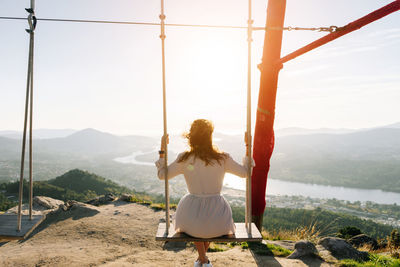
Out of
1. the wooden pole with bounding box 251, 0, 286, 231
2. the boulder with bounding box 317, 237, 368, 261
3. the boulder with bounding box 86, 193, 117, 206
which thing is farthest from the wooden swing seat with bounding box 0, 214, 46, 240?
the boulder with bounding box 86, 193, 117, 206

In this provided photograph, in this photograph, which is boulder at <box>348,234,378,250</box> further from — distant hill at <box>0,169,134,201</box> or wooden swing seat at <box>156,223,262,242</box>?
distant hill at <box>0,169,134,201</box>

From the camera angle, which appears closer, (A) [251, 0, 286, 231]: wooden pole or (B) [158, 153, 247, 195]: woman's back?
(B) [158, 153, 247, 195]: woman's back

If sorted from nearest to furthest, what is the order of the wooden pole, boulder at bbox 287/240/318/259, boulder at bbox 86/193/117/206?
boulder at bbox 287/240/318/259
the wooden pole
boulder at bbox 86/193/117/206

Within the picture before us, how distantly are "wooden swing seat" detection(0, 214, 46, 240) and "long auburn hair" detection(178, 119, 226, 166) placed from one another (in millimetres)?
2144

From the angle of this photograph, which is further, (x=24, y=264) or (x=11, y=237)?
(x=24, y=264)

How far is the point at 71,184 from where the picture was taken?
39344mm

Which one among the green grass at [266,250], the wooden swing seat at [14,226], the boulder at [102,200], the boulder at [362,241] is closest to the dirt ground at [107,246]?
the green grass at [266,250]

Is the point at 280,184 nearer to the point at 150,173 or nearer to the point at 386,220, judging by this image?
the point at 386,220

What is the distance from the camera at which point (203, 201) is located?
260 cm

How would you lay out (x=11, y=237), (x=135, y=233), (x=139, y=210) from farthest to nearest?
(x=139, y=210), (x=135, y=233), (x=11, y=237)

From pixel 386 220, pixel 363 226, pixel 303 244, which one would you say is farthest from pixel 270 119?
pixel 386 220

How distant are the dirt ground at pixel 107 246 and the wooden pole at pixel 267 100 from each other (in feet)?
3.63

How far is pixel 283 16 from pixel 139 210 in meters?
6.56

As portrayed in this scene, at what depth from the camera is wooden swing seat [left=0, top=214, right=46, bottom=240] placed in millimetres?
3020
